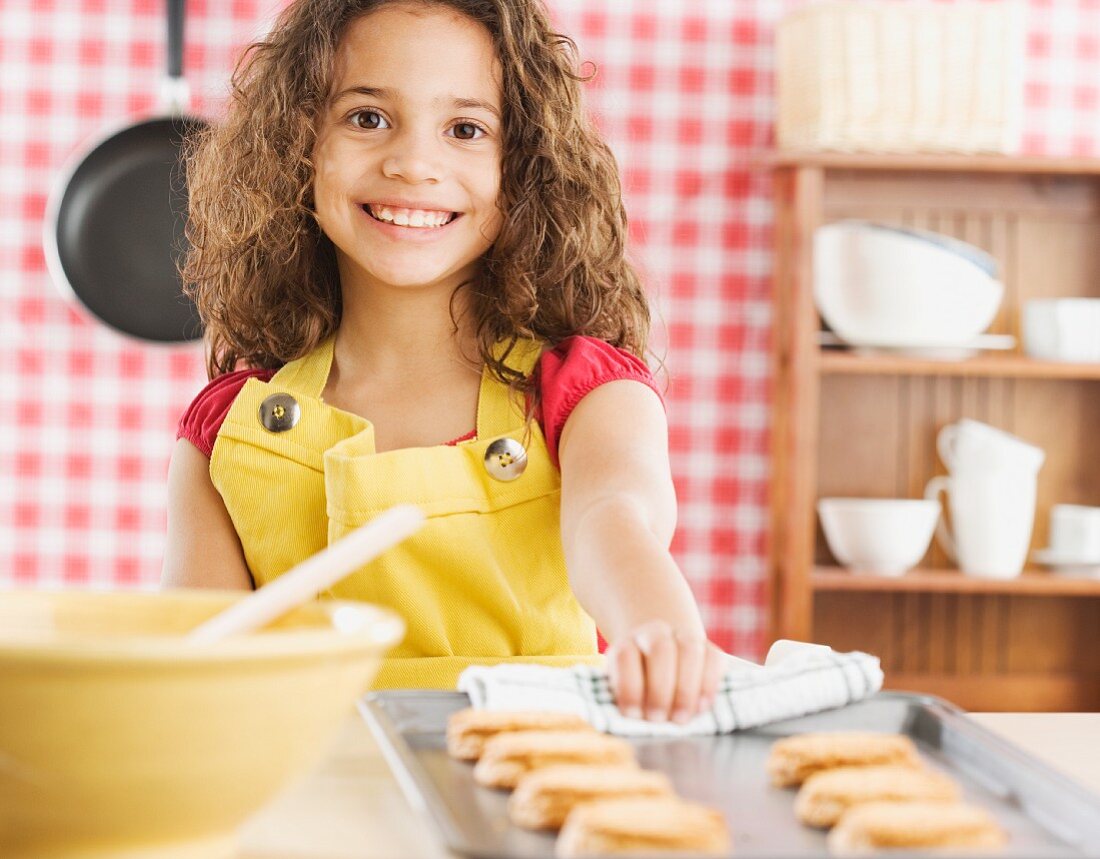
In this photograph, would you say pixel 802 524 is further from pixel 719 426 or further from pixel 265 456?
pixel 265 456

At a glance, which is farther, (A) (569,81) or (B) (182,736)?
(A) (569,81)

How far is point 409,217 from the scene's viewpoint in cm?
118

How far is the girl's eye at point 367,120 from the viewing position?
46.6 inches

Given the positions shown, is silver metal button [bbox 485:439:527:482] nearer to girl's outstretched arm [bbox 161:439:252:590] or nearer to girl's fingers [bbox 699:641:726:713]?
girl's outstretched arm [bbox 161:439:252:590]

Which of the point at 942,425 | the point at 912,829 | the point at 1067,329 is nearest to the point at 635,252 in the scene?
the point at 942,425

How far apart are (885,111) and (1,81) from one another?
5.37 ft

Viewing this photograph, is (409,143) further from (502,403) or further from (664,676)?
(664,676)

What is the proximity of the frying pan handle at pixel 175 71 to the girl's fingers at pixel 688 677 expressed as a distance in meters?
2.08

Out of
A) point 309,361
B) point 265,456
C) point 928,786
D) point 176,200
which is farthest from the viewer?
point 176,200

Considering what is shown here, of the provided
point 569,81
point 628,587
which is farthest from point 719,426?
point 628,587

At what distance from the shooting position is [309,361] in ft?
4.15

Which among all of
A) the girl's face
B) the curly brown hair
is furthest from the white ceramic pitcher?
the girl's face

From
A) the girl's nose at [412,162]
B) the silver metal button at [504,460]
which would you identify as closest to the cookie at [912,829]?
the silver metal button at [504,460]

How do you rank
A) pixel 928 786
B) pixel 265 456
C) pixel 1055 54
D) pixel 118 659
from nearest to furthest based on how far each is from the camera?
pixel 118 659 → pixel 928 786 → pixel 265 456 → pixel 1055 54
